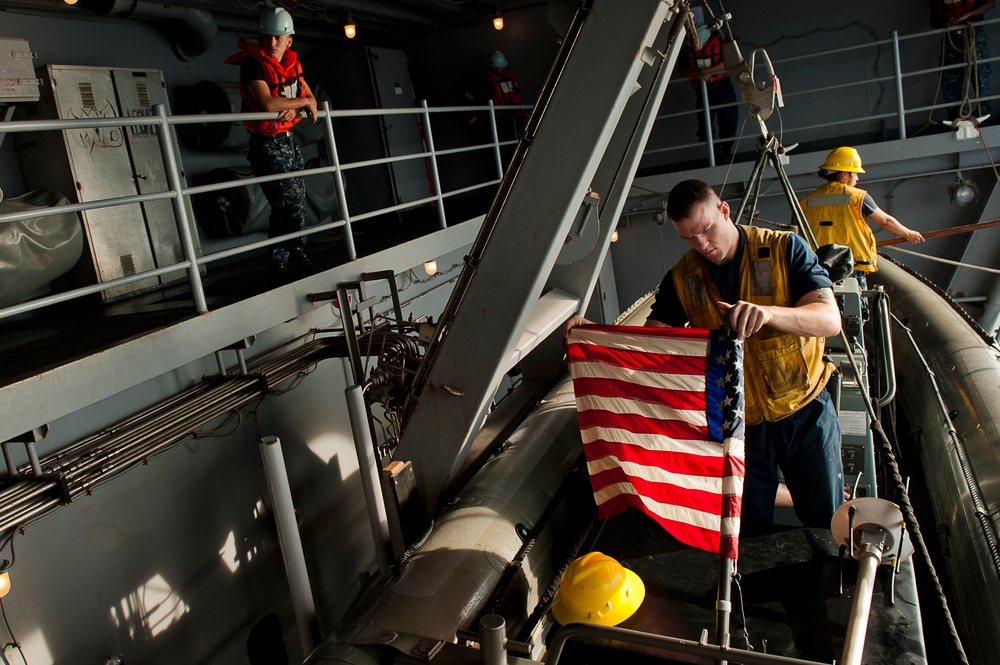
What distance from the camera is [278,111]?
4.67 meters

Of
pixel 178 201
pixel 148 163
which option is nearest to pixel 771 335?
pixel 178 201

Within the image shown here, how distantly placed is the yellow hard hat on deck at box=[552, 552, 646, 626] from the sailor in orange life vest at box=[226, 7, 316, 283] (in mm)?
2844

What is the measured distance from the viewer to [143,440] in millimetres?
3797

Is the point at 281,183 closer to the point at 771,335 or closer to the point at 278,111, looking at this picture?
the point at 278,111

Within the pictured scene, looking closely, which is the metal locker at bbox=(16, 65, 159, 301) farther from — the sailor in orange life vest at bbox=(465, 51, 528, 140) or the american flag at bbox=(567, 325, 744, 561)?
the sailor in orange life vest at bbox=(465, 51, 528, 140)

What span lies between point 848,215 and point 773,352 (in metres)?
3.92

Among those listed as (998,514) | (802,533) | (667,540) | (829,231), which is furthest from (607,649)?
(829,231)

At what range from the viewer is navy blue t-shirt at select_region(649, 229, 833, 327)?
3191mm

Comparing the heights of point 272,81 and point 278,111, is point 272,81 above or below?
above

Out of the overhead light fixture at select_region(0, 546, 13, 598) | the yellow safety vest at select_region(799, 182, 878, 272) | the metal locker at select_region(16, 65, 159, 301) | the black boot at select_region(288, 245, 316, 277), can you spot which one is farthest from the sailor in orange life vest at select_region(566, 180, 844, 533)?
the metal locker at select_region(16, 65, 159, 301)

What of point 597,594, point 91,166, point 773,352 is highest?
point 91,166

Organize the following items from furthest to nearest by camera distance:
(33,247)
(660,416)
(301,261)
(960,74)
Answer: (960,74), (301,261), (33,247), (660,416)

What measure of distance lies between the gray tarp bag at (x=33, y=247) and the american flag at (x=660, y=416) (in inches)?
129

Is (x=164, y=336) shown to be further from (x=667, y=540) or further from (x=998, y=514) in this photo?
(x=998, y=514)
